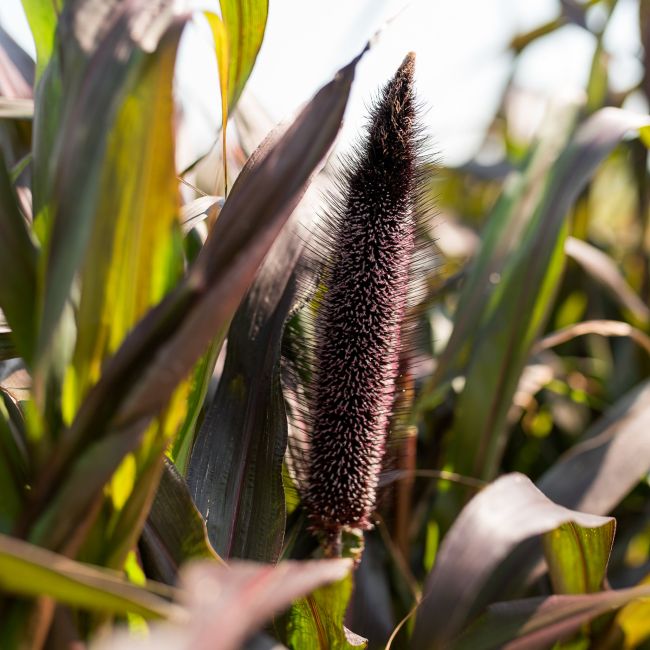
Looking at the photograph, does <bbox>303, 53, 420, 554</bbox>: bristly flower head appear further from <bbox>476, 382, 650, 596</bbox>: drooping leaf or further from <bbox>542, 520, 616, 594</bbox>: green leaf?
<bbox>476, 382, 650, 596</bbox>: drooping leaf

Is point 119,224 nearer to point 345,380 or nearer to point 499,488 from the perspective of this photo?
point 345,380

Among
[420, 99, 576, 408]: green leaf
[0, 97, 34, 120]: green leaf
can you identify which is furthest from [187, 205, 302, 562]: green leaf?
[420, 99, 576, 408]: green leaf

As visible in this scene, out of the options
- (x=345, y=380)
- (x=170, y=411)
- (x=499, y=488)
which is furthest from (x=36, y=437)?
(x=499, y=488)

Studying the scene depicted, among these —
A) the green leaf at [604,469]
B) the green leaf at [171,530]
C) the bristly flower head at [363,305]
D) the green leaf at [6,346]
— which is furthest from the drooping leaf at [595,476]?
the green leaf at [6,346]

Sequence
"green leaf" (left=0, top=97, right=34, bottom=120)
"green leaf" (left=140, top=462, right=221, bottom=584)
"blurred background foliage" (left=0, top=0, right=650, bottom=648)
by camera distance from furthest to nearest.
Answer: "green leaf" (left=0, top=97, right=34, bottom=120) < "green leaf" (left=140, top=462, right=221, bottom=584) < "blurred background foliage" (left=0, top=0, right=650, bottom=648)

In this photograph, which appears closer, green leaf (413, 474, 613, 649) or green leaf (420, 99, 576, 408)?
green leaf (413, 474, 613, 649)

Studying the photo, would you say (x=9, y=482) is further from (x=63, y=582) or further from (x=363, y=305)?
(x=363, y=305)
